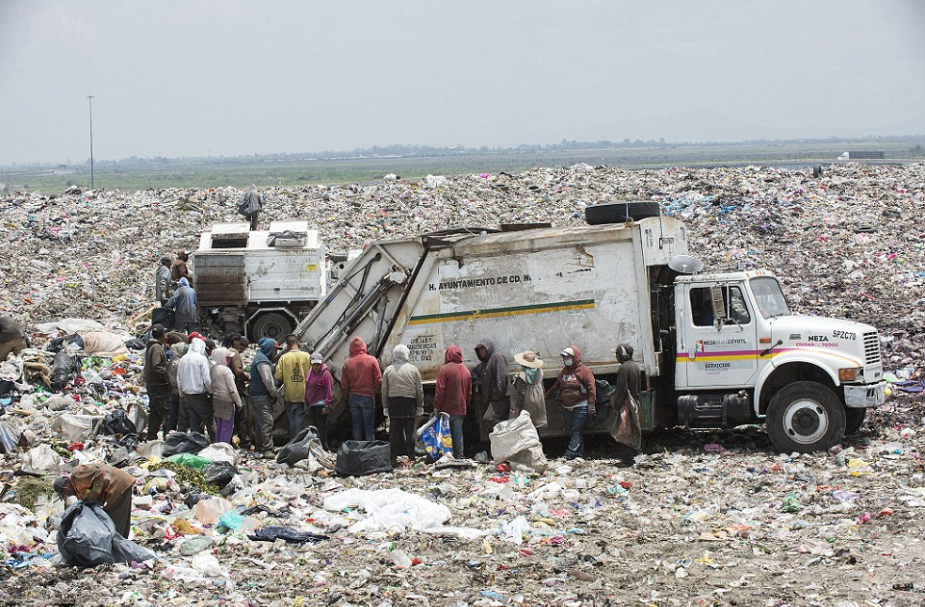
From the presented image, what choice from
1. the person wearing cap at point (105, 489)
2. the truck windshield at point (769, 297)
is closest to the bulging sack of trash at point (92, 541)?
the person wearing cap at point (105, 489)

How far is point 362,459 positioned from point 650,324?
10.8 feet

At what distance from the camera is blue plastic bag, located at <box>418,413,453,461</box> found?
1098cm

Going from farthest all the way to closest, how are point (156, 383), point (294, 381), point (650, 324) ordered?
1. point (156, 383)
2. point (294, 381)
3. point (650, 324)

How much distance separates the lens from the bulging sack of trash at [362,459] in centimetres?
1044

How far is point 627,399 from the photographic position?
10531 millimetres

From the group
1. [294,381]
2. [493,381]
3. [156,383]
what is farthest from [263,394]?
[493,381]

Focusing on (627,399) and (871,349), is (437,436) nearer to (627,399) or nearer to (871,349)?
(627,399)

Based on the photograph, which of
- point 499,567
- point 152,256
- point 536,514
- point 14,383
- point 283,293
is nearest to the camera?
point 499,567

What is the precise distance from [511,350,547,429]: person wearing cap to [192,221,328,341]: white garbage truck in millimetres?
7162

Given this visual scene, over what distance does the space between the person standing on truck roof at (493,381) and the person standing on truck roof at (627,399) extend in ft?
3.91

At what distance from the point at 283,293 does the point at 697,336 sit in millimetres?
8626

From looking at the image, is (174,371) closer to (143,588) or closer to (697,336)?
(143,588)

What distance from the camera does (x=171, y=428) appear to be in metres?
11.9

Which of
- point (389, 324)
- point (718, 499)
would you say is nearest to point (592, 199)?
point (389, 324)
